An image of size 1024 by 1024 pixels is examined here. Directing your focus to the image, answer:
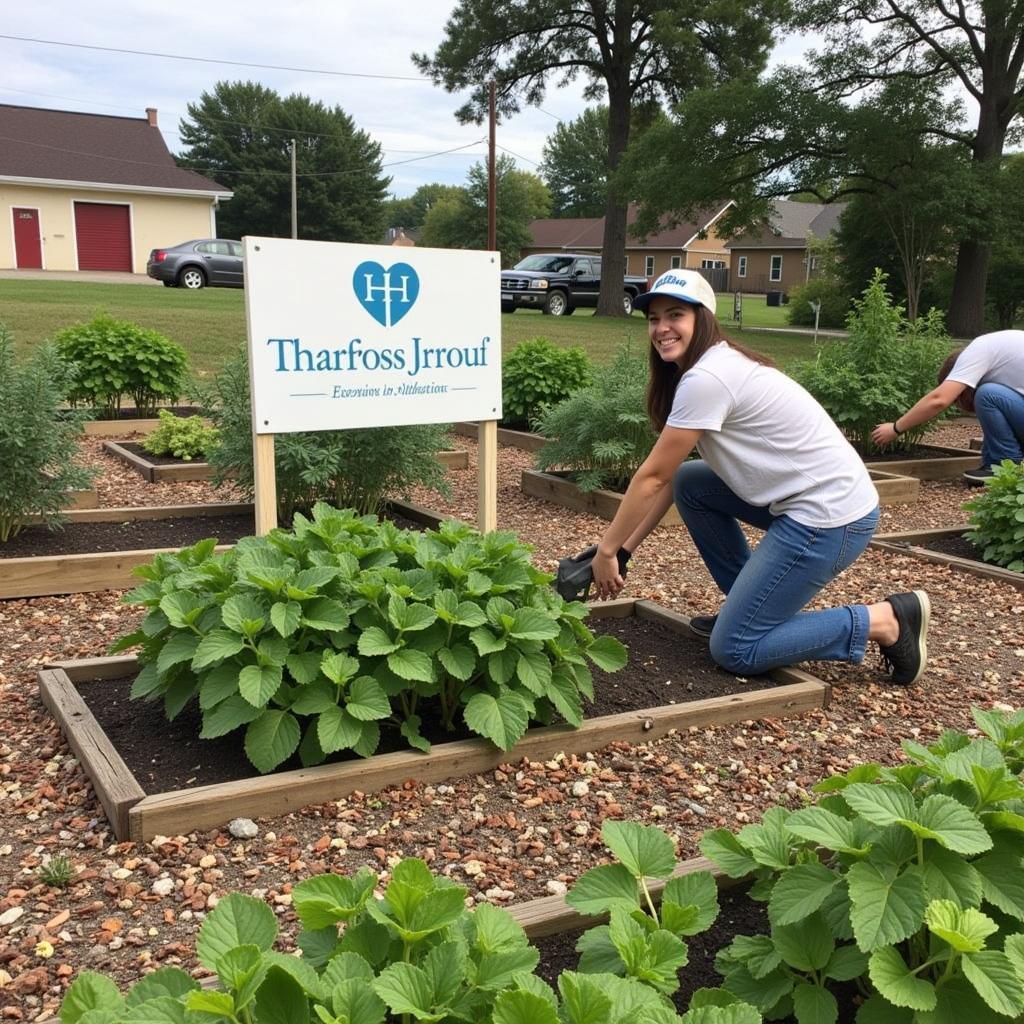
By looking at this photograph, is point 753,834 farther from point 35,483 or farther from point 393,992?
point 35,483

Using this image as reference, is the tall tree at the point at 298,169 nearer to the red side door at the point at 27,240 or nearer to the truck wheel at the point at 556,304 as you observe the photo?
the red side door at the point at 27,240

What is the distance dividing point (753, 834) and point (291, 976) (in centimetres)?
82

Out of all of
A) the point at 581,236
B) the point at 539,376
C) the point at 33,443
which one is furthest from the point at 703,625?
the point at 581,236

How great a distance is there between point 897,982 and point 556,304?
26426mm

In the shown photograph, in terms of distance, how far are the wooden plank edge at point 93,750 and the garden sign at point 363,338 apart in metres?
1.14

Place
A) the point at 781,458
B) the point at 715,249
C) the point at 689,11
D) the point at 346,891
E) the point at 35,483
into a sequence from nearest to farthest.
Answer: the point at 346,891, the point at 781,458, the point at 35,483, the point at 689,11, the point at 715,249

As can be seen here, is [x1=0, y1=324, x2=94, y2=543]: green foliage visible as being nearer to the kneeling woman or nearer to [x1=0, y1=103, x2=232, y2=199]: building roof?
the kneeling woman

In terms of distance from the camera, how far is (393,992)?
1285 mm

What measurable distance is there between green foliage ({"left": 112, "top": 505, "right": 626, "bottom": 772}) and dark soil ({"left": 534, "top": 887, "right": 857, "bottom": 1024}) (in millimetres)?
755

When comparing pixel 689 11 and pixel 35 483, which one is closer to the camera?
pixel 35 483

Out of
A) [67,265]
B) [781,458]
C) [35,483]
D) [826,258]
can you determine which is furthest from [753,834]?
[67,265]

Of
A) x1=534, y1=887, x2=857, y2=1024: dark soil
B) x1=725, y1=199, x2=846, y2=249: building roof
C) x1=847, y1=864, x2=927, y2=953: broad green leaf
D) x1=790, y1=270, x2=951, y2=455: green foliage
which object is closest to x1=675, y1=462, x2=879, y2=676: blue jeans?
x1=534, y1=887, x2=857, y2=1024: dark soil

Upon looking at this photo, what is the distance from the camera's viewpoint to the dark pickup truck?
26422 millimetres

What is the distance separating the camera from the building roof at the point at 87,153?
33.1m
